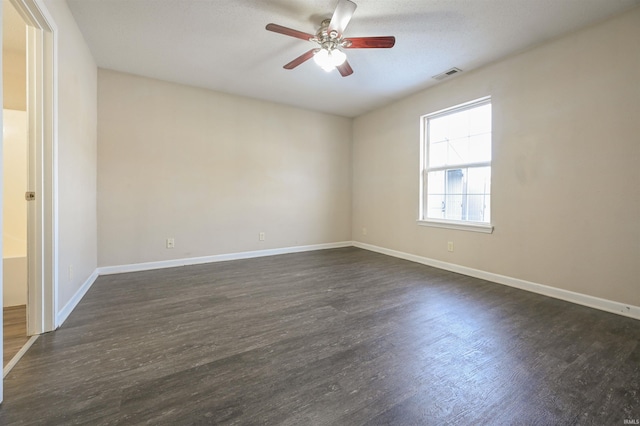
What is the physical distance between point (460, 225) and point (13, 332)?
4.52m

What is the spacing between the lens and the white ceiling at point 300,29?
2.26m

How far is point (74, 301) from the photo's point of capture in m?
2.38

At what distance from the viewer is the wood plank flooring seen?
1.69 metres

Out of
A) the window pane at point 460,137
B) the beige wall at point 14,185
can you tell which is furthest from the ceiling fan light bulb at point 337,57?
the beige wall at point 14,185

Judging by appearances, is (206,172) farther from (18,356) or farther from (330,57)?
(18,356)

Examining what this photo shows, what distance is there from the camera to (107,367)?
1.54 m

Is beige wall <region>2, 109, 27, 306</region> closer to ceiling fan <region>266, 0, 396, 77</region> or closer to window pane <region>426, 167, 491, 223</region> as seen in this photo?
ceiling fan <region>266, 0, 396, 77</region>

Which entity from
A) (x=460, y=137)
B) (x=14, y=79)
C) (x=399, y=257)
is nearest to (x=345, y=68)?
(x=460, y=137)

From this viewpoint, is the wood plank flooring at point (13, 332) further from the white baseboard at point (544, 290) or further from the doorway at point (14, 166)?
the white baseboard at point (544, 290)

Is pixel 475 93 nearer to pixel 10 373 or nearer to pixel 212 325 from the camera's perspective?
pixel 212 325

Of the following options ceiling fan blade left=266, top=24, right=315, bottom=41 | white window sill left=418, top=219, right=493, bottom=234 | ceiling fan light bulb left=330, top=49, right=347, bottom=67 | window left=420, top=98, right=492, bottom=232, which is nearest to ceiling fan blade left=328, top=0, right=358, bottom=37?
ceiling fan light bulb left=330, top=49, right=347, bottom=67

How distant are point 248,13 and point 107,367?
2870mm

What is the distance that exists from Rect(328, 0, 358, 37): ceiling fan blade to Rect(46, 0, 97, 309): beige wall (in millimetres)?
2082

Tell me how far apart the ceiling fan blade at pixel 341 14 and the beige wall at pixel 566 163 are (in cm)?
214
